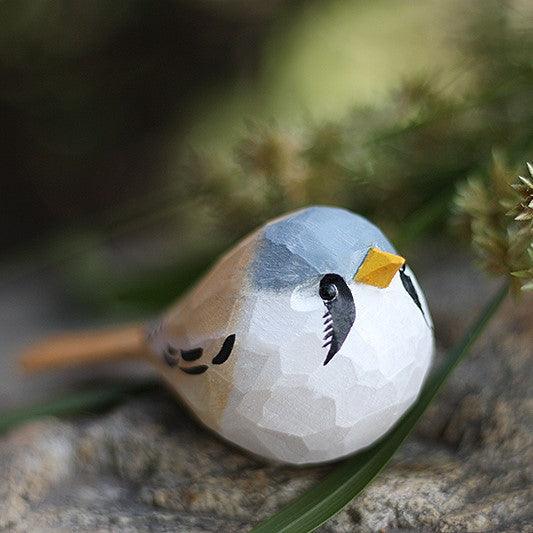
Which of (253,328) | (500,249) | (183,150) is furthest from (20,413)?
(183,150)

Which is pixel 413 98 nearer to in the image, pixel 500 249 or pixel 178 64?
pixel 500 249

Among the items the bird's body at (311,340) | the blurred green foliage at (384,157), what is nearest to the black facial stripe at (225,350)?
the bird's body at (311,340)

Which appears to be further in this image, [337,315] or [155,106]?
A: [155,106]

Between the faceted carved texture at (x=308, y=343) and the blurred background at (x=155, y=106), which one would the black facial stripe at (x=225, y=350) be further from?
the blurred background at (x=155, y=106)

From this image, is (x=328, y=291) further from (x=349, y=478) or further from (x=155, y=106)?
(x=155, y=106)

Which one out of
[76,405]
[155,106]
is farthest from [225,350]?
[155,106]

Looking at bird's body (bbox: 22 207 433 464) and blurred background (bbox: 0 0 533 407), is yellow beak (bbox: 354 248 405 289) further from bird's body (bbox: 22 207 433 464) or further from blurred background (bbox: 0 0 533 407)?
blurred background (bbox: 0 0 533 407)
